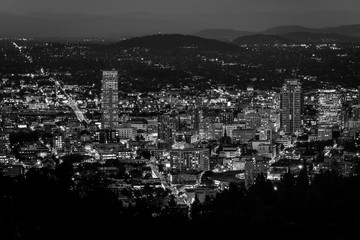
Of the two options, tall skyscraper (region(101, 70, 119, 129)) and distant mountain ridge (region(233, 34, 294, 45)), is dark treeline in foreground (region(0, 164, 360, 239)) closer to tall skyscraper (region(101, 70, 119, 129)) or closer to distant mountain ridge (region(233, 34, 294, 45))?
tall skyscraper (region(101, 70, 119, 129))

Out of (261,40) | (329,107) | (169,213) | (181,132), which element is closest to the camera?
(169,213)

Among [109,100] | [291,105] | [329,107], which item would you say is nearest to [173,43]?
[109,100]

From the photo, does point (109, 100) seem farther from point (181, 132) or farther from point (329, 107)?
point (329, 107)

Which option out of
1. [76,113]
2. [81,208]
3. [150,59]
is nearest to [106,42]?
[150,59]

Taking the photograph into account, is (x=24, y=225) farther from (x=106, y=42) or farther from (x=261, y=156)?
(x=106, y=42)

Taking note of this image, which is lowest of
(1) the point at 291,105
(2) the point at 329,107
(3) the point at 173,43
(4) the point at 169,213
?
(2) the point at 329,107

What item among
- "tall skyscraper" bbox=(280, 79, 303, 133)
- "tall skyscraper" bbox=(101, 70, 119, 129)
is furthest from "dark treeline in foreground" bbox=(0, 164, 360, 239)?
"tall skyscraper" bbox=(101, 70, 119, 129)
